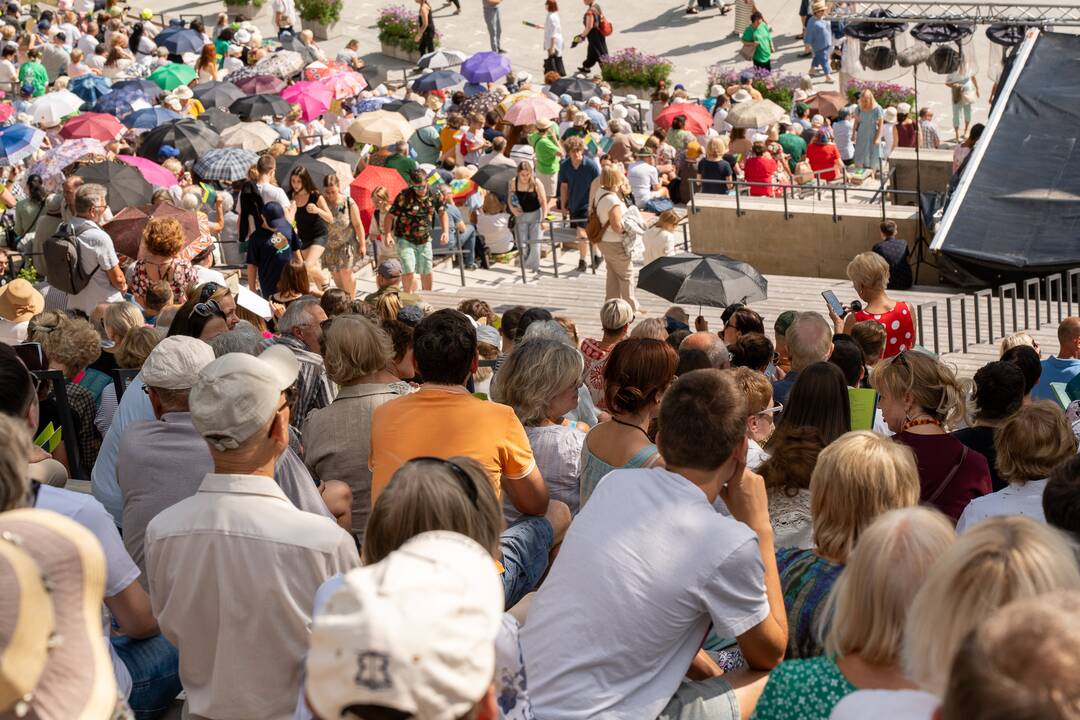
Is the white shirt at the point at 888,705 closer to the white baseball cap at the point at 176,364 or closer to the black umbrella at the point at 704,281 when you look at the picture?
the white baseball cap at the point at 176,364

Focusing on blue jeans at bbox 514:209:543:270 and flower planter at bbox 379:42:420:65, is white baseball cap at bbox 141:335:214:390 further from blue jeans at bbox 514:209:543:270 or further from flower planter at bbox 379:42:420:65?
flower planter at bbox 379:42:420:65

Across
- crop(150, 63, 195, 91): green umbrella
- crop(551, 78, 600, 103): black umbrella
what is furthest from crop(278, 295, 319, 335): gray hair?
crop(150, 63, 195, 91): green umbrella

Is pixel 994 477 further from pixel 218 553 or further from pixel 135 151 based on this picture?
pixel 135 151

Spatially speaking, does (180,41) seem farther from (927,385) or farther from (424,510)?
(424,510)

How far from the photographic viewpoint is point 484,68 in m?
27.3

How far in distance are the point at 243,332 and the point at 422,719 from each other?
4.47m

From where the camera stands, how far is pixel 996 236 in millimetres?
16469

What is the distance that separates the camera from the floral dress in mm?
14180

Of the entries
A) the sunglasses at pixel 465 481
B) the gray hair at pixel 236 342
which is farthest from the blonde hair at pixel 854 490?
the gray hair at pixel 236 342

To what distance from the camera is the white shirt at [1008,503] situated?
512 cm

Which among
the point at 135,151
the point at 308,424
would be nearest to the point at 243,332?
the point at 308,424

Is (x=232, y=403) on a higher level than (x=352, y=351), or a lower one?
higher

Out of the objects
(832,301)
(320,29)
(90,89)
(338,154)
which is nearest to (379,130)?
(338,154)

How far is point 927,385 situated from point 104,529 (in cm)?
360
